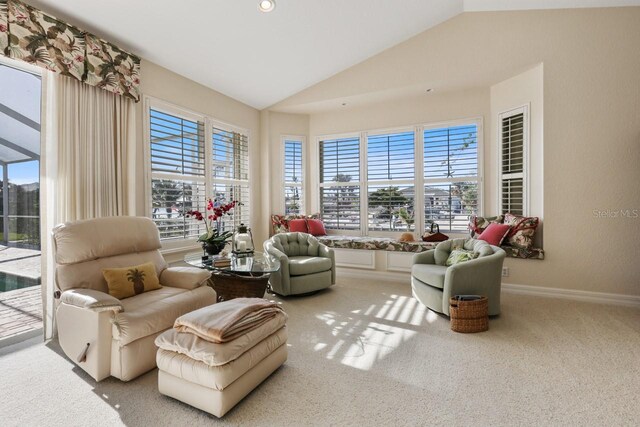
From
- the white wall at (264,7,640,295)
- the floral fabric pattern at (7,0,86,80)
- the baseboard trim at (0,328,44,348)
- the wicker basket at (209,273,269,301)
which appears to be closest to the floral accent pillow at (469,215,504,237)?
the white wall at (264,7,640,295)

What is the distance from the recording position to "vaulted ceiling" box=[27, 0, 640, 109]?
10.3 feet

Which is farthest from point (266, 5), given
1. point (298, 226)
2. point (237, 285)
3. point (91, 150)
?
point (298, 226)

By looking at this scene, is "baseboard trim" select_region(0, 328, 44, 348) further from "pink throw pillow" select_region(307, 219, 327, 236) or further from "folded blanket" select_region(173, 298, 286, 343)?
"pink throw pillow" select_region(307, 219, 327, 236)

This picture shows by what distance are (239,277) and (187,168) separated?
182 centimetres

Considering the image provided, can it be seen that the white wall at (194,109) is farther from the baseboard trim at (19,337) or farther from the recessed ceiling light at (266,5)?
the recessed ceiling light at (266,5)

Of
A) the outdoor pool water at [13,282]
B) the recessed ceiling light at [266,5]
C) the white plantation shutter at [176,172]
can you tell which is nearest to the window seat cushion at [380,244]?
the white plantation shutter at [176,172]

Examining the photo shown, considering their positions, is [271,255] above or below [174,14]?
below

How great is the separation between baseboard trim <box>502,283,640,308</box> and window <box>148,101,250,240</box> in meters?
3.86

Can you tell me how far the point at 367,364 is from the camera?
242cm

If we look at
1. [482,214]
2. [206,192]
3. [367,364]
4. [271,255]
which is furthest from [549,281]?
[206,192]

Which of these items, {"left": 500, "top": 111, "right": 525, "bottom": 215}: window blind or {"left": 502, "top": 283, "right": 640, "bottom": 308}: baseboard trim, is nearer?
{"left": 502, "top": 283, "right": 640, "bottom": 308}: baseboard trim

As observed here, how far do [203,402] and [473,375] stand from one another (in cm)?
179

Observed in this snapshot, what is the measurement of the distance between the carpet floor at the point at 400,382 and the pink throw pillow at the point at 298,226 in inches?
95.7

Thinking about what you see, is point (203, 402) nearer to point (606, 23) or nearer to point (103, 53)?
point (103, 53)
